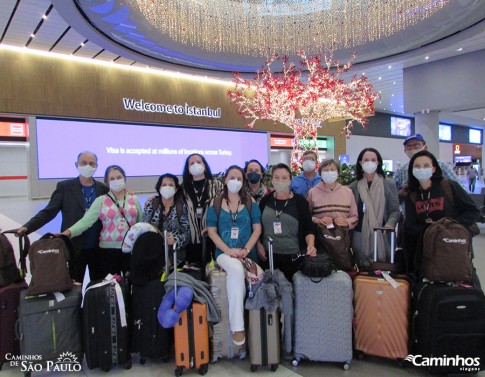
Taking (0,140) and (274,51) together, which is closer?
(274,51)

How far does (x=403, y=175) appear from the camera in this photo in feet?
11.1

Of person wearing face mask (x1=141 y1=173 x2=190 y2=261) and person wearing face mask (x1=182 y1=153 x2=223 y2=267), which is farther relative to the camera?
person wearing face mask (x1=182 y1=153 x2=223 y2=267)

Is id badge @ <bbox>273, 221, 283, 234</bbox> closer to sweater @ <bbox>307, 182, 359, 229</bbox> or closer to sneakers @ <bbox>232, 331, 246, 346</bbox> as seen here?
sweater @ <bbox>307, 182, 359, 229</bbox>

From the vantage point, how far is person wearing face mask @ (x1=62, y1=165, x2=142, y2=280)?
2.78 metres

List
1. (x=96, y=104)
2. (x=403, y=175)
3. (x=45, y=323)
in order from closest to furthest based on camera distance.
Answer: (x=45, y=323) → (x=403, y=175) → (x=96, y=104)

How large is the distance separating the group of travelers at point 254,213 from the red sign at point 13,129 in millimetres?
11719

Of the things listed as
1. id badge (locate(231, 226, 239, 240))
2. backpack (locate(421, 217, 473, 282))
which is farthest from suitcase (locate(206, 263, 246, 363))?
backpack (locate(421, 217, 473, 282))

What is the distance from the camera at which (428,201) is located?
256 cm

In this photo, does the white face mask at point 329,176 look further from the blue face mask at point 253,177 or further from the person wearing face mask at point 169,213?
the person wearing face mask at point 169,213

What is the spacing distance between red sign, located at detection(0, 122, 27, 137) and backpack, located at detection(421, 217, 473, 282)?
1388 cm

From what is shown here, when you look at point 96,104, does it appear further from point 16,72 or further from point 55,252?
point 55,252

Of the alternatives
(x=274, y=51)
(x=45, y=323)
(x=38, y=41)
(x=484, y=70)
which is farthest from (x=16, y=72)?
(x=484, y=70)

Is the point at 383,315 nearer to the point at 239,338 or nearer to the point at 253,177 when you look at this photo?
the point at 239,338

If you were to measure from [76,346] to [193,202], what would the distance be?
134 centimetres
